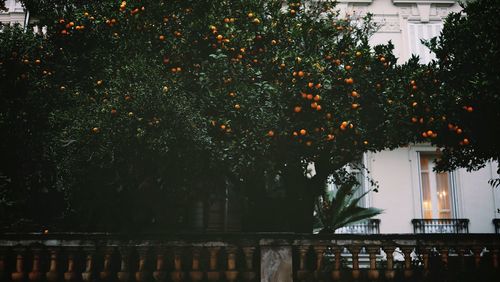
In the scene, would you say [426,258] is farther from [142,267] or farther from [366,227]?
[366,227]

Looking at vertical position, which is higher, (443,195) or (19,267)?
(443,195)

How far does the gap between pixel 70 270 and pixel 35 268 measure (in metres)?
0.47

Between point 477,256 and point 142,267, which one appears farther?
point 477,256

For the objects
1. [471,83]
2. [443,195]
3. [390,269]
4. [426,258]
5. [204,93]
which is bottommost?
[390,269]

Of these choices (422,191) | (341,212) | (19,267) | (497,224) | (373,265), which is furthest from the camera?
(422,191)

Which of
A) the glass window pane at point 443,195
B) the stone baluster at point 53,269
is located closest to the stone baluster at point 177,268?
the stone baluster at point 53,269

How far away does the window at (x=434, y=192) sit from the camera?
1625 cm

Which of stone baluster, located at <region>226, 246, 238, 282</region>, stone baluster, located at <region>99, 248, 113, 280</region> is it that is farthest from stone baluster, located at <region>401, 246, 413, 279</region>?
stone baluster, located at <region>99, 248, 113, 280</region>

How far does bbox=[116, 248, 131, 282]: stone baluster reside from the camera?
5.76m

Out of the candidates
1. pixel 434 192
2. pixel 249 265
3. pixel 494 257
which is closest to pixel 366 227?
pixel 434 192

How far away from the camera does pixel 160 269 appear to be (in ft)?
19.2

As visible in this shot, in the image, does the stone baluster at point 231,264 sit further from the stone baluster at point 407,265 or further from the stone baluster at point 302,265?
the stone baluster at point 407,265

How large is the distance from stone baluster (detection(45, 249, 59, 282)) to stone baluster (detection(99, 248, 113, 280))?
1.94ft

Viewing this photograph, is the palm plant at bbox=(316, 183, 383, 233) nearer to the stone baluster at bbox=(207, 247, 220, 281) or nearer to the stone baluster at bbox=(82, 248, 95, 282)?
the stone baluster at bbox=(207, 247, 220, 281)
